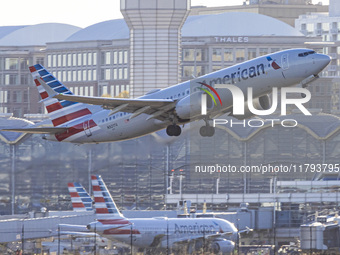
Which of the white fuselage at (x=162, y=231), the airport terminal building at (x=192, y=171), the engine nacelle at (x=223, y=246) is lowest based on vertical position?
the engine nacelle at (x=223, y=246)

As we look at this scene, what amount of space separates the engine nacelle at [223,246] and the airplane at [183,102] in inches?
315

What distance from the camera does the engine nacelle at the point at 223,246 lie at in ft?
341

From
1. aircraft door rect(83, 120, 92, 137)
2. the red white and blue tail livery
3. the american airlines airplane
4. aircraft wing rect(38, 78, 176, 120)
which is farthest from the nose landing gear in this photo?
aircraft door rect(83, 120, 92, 137)

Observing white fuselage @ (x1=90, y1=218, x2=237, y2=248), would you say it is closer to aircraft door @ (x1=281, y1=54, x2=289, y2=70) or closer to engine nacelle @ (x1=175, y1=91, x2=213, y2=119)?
engine nacelle @ (x1=175, y1=91, x2=213, y2=119)

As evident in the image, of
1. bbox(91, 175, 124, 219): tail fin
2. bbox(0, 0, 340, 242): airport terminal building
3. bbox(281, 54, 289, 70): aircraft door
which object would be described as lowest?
bbox(91, 175, 124, 219): tail fin

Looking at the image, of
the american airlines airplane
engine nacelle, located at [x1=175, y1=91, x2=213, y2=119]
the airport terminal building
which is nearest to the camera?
engine nacelle, located at [x1=175, y1=91, x2=213, y2=119]

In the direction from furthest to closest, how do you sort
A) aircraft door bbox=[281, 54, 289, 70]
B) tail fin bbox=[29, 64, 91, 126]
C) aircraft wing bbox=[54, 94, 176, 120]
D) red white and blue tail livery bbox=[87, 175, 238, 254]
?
1. tail fin bbox=[29, 64, 91, 126]
2. red white and blue tail livery bbox=[87, 175, 238, 254]
3. aircraft wing bbox=[54, 94, 176, 120]
4. aircraft door bbox=[281, 54, 289, 70]

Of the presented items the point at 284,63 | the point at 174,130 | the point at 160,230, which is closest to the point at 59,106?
the point at 160,230

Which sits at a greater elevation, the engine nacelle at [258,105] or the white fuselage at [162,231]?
the engine nacelle at [258,105]

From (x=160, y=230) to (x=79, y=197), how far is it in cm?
2320

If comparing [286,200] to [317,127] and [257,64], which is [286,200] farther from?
[257,64]

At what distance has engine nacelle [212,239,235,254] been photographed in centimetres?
10403

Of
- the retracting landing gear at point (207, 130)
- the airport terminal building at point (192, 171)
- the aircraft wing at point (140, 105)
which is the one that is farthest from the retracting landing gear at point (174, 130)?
the airport terminal building at point (192, 171)

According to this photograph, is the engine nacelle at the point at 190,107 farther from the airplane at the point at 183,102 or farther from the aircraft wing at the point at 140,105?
the aircraft wing at the point at 140,105
